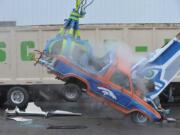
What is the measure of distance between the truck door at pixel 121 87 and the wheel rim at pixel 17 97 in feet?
13.0

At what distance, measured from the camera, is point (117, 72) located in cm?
1174

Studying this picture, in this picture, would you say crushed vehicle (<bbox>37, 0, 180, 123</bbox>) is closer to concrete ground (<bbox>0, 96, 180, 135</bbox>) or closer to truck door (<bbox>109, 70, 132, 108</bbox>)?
truck door (<bbox>109, 70, 132, 108</bbox>)

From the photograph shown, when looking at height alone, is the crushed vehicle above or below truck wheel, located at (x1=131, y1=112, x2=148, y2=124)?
above

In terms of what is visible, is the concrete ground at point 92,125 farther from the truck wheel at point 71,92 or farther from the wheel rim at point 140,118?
the truck wheel at point 71,92

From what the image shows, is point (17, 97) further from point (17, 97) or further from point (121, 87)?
point (121, 87)

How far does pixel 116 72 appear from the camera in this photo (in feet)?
38.5

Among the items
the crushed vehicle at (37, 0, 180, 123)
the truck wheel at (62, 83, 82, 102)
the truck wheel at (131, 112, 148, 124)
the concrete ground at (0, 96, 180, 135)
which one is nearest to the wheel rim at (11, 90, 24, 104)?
the concrete ground at (0, 96, 180, 135)

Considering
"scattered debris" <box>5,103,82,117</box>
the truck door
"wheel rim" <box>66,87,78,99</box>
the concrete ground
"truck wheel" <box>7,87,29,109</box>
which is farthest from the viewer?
"truck wheel" <box>7,87,29,109</box>

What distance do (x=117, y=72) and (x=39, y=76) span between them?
3.93m

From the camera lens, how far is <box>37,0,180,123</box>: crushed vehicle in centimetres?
1166

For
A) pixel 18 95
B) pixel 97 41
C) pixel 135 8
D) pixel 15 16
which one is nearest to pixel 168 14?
pixel 135 8

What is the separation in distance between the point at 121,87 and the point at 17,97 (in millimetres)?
4271

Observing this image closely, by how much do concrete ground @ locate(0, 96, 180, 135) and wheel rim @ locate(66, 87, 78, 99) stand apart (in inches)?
16.0

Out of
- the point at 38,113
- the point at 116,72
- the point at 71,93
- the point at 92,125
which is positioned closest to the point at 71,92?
the point at 71,93
